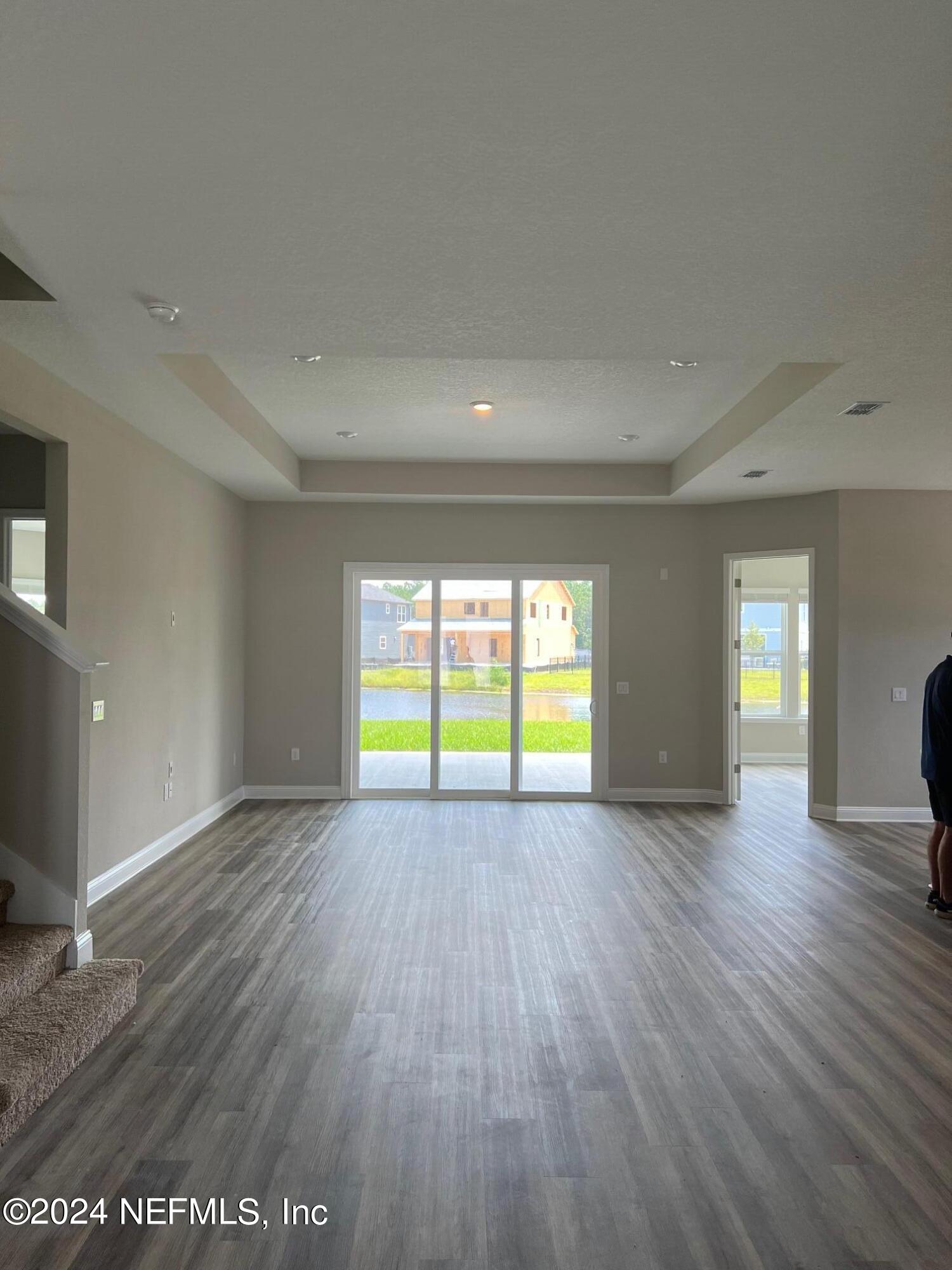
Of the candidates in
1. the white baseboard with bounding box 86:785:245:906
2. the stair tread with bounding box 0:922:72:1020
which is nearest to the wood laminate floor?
the white baseboard with bounding box 86:785:245:906

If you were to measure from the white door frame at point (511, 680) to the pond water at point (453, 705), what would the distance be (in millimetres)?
73

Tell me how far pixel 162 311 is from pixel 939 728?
4.32 meters

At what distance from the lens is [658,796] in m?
7.99

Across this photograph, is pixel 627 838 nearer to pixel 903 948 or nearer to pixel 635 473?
pixel 903 948

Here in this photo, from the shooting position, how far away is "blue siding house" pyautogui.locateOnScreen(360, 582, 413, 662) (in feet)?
26.2

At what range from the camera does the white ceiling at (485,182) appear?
1826mm

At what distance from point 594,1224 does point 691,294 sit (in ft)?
9.67

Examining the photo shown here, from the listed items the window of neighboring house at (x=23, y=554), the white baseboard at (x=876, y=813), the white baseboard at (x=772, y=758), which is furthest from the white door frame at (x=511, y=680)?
the white baseboard at (x=772, y=758)

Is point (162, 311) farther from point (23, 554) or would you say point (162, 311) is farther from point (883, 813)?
point (883, 813)

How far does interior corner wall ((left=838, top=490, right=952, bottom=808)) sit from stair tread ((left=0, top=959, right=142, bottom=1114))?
227 inches

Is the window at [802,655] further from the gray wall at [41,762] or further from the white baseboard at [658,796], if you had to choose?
the gray wall at [41,762]

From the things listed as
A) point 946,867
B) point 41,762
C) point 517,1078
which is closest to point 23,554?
point 41,762

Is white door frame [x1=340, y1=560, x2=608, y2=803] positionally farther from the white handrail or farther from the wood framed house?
the white handrail

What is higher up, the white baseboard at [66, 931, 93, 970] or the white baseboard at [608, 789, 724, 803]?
the white baseboard at [66, 931, 93, 970]
